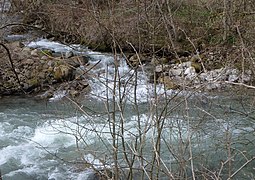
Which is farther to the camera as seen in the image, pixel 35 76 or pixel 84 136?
pixel 35 76

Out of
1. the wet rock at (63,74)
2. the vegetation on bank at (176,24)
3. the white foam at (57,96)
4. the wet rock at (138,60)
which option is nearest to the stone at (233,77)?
the vegetation on bank at (176,24)

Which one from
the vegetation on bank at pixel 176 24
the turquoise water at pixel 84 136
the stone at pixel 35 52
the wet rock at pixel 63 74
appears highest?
the vegetation on bank at pixel 176 24

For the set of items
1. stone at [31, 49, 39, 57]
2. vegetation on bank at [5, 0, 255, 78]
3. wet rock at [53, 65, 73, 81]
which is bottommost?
wet rock at [53, 65, 73, 81]

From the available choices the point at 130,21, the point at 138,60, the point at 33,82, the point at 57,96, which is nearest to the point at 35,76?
the point at 33,82

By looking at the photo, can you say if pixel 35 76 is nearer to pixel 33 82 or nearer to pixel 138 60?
A: pixel 33 82

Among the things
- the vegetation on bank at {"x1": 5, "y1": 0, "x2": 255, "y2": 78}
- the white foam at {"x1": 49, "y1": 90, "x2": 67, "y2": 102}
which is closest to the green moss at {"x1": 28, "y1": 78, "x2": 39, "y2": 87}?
the white foam at {"x1": 49, "y1": 90, "x2": 67, "y2": 102}

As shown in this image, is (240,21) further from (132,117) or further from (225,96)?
(132,117)

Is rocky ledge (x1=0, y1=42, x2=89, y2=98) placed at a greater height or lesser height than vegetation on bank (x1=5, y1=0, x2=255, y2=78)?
lesser

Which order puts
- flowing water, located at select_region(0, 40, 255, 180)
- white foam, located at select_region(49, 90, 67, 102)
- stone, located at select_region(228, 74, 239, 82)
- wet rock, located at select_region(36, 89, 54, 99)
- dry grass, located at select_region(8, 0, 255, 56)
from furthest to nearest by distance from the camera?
dry grass, located at select_region(8, 0, 255, 56)
wet rock, located at select_region(36, 89, 54, 99)
white foam, located at select_region(49, 90, 67, 102)
stone, located at select_region(228, 74, 239, 82)
flowing water, located at select_region(0, 40, 255, 180)

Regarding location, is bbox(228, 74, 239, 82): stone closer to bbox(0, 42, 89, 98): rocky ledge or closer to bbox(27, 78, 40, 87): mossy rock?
bbox(0, 42, 89, 98): rocky ledge

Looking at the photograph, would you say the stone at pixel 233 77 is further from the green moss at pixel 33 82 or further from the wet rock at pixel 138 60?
the green moss at pixel 33 82

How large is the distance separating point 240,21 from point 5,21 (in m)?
5.23

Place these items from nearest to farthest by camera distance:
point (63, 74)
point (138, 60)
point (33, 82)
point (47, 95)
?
point (138, 60)
point (47, 95)
point (33, 82)
point (63, 74)

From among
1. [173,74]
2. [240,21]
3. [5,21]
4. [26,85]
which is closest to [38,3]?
[5,21]
